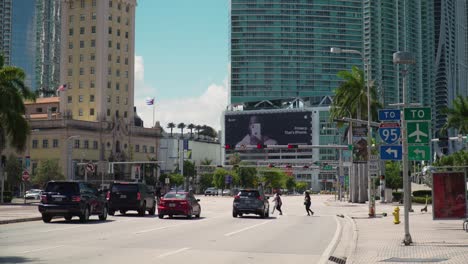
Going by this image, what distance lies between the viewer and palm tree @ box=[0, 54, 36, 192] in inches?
2559

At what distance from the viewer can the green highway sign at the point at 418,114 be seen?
68.5 ft

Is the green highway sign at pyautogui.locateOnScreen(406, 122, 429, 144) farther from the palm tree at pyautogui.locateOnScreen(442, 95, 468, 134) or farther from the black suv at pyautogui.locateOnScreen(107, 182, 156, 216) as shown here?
the palm tree at pyautogui.locateOnScreen(442, 95, 468, 134)

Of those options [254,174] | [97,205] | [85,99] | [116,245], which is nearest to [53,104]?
[85,99]

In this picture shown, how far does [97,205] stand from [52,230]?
7.50m

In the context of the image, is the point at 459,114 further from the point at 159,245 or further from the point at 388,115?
the point at 159,245

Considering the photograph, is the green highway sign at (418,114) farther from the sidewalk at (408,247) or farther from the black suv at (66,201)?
the black suv at (66,201)

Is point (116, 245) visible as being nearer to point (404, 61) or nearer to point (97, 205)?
point (404, 61)

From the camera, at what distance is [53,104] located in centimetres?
14388

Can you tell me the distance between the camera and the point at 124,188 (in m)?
39.7

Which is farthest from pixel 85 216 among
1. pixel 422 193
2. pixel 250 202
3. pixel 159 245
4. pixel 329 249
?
pixel 422 193

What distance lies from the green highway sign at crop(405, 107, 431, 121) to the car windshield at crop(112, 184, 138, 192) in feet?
71.9

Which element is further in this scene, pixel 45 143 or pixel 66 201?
pixel 45 143

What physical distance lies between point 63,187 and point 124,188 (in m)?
7.92

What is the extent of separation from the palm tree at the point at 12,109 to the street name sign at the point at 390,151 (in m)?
49.7
